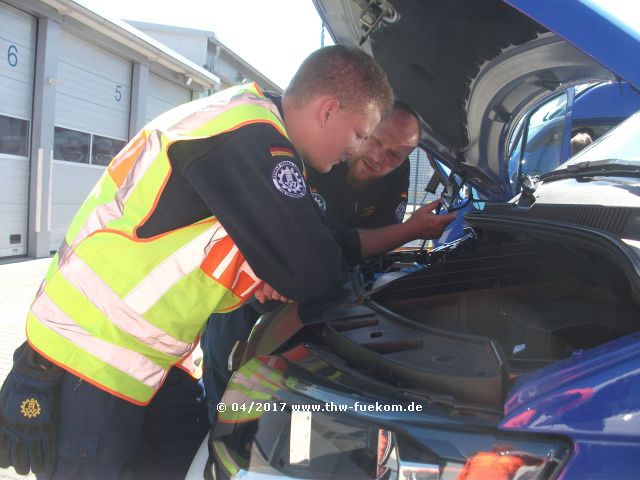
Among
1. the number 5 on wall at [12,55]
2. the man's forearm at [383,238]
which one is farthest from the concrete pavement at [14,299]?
the number 5 on wall at [12,55]

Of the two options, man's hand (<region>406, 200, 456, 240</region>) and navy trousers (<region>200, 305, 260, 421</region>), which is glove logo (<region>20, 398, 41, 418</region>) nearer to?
navy trousers (<region>200, 305, 260, 421</region>)

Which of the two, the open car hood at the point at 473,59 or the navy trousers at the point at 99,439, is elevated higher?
the open car hood at the point at 473,59

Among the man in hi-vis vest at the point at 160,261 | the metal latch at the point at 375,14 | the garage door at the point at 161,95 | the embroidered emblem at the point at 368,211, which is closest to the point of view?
the man in hi-vis vest at the point at 160,261

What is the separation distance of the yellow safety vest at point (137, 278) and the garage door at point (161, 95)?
1039 cm

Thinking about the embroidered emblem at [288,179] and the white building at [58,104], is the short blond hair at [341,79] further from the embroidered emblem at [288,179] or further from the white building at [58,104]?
the white building at [58,104]

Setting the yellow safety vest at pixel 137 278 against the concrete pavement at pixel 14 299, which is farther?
the concrete pavement at pixel 14 299

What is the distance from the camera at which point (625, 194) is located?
1400 millimetres

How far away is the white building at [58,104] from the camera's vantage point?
305 inches

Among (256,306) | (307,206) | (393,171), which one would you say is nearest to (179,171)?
(307,206)

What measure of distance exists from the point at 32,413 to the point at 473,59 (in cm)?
198

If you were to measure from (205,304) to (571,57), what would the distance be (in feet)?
4.52

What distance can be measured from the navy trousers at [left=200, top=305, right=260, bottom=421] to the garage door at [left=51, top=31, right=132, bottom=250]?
7.87 m

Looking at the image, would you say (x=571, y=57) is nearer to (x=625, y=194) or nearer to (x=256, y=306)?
(x=625, y=194)

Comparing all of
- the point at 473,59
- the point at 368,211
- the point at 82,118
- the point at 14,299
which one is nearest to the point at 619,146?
the point at 473,59
